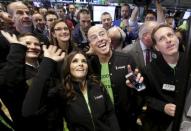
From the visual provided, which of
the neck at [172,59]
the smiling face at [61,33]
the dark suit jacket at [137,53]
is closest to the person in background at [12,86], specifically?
the smiling face at [61,33]

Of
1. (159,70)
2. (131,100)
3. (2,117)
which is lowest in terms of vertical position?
(131,100)

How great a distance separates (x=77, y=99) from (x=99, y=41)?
0.72m

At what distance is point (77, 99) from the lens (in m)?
2.21

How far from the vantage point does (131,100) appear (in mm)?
2760

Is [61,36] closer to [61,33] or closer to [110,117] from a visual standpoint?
[61,33]

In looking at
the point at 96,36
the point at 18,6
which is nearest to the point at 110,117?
the point at 96,36

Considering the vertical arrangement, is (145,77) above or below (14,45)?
below

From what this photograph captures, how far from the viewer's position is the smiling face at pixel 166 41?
7.92 ft

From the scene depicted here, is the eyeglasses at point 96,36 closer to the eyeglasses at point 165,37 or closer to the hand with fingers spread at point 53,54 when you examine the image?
the eyeglasses at point 165,37

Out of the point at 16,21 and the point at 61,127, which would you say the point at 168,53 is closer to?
the point at 61,127

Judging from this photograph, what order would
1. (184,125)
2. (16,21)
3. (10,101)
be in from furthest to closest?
(16,21) → (10,101) → (184,125)

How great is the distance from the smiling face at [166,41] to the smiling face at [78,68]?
→ 2.25 ft

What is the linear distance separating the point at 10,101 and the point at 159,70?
1272 millimetres

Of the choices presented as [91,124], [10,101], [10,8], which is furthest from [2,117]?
[10,8]
